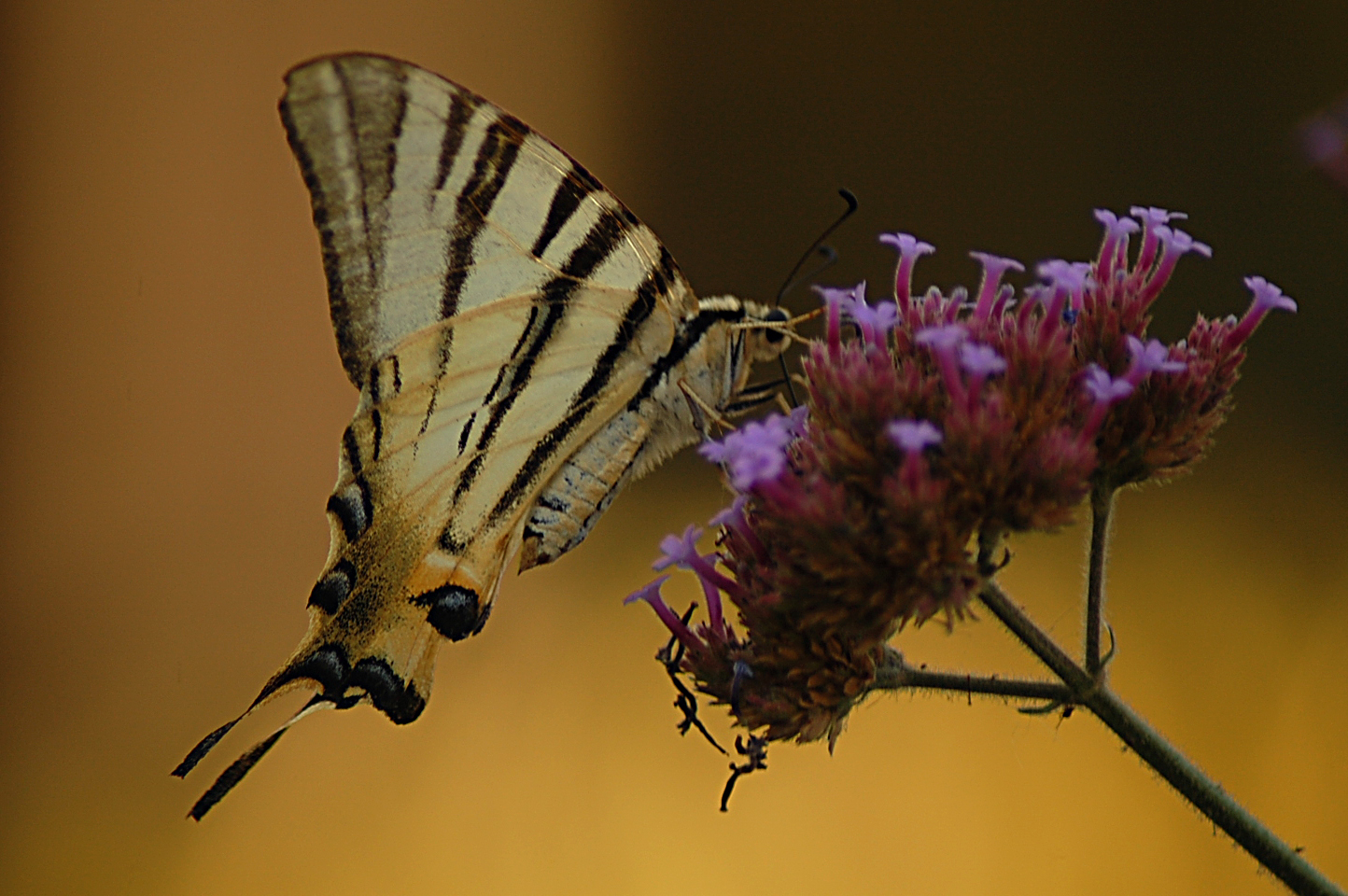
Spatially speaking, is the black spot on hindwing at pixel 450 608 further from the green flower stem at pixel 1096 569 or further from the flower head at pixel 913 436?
the green flower stem at pixel 1096 569

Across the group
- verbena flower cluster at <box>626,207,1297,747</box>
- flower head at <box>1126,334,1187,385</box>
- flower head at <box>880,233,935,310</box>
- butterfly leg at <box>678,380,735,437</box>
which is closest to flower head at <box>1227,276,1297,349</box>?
verbena flower cluster at <box>626,207,1297,747</box>

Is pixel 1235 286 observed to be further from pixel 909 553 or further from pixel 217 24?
pixel 217 24

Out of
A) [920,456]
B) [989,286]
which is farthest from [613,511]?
[920,456]

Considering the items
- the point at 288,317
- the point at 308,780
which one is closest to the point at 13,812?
the point at 308,780

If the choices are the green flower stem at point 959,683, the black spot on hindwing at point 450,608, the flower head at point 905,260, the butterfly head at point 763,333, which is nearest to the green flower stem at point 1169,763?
the green flower stem at point 959,683

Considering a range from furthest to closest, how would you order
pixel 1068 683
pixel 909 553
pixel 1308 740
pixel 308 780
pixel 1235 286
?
pixel 1235 286 < pixel 308 780 < pixel 1308 740 < pixel 1068 683 < pixel 909 553
